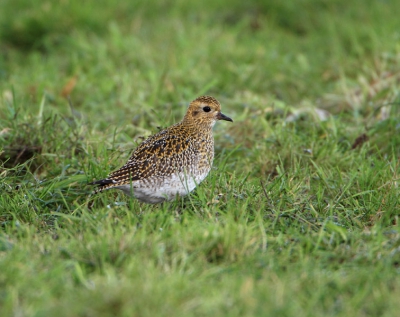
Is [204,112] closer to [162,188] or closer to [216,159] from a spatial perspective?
[216,159]

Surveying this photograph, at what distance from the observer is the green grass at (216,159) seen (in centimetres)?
455

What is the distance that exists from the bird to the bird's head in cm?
6

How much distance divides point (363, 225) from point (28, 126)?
136 inches

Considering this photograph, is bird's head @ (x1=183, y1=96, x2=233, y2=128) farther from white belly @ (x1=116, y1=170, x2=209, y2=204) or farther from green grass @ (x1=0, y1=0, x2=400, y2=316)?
white belly @ (x1=116, y1=170, x2=209, y2=204)

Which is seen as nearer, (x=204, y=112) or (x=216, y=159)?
(x=204, y=112)

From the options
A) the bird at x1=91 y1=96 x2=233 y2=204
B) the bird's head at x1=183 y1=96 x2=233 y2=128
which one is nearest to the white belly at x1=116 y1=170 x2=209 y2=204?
the bird at x1=91 y1=96 x2=233 y2=204

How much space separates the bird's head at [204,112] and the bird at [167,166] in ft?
0.21

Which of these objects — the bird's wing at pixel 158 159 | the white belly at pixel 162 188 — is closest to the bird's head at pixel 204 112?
the bird's wing at pixel 158 159

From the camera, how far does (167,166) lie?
20.6 feet

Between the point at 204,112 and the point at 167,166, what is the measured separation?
0.94 m

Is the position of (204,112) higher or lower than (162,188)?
higher

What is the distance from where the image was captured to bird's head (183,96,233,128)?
6957 millimetres

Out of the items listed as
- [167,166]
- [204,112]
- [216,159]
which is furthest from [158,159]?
[216,159]

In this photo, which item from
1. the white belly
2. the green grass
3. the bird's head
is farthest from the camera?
the bird's head
